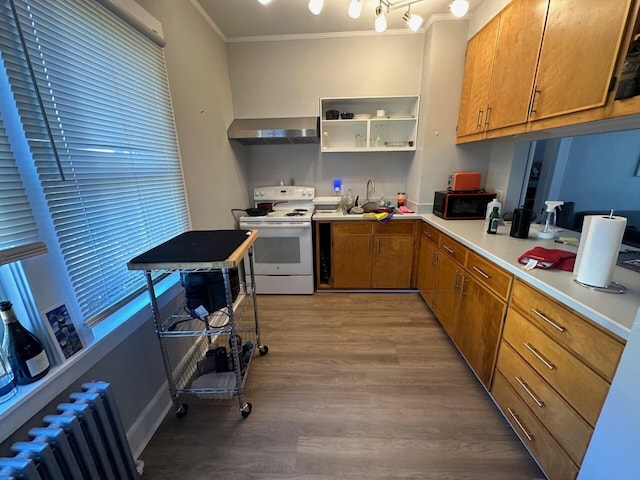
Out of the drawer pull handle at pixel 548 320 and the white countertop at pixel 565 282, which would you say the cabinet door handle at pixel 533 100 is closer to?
the white countertop at pixel 565 282

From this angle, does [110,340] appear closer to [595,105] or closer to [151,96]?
[151,96]

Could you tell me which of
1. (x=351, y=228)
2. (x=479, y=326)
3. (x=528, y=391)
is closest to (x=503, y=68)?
(x=351, y=228)

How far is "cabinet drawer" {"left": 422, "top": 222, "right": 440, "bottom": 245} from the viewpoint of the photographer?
7.47 feet

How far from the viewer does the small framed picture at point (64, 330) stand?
0.94 m

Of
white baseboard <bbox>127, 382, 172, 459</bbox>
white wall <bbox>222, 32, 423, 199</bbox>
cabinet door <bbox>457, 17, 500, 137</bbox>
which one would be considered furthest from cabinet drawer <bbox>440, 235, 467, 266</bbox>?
white baseboard <bbox>127, 382, 172, 459</bbox>

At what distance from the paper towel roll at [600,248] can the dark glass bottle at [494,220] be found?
0.80 meters

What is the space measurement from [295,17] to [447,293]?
9.03 feet

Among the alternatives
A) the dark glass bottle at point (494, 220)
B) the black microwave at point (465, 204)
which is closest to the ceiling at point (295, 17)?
the black microwave at point (465, 204)

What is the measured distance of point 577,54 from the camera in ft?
4.19

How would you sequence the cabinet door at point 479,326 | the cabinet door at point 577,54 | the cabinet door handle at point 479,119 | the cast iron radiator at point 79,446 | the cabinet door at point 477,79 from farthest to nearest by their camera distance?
the cabinet door handle at point 479,119 → the cabinet door at point 477,79 → the cabinet door at point 479,326 → the cabinet door at point 577,54 → the cast iron radiator at point 79,446

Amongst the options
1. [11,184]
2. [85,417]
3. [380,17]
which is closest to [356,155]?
[380,17]

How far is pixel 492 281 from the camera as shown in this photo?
4.86 feet

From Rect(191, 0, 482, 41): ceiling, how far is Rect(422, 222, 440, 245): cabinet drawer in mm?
1797

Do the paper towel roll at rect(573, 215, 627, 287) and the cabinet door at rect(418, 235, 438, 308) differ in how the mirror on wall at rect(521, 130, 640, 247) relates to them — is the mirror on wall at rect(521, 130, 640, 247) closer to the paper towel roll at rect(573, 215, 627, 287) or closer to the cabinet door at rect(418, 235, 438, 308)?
the paper towel roll at rect(573, 215, 627, 287)
